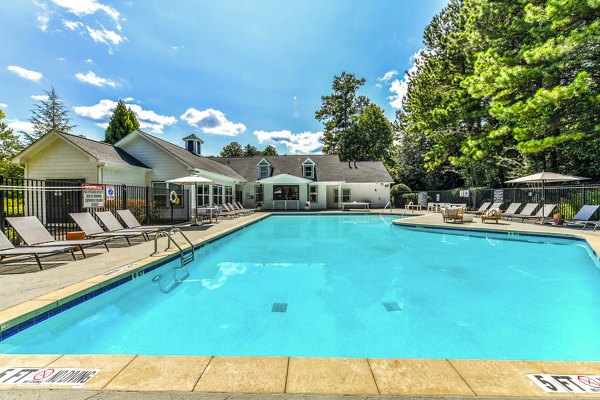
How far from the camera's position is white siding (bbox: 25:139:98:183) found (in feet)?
47.8

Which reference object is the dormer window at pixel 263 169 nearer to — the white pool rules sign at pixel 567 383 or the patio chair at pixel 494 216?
the patio chair at pixel 494 216

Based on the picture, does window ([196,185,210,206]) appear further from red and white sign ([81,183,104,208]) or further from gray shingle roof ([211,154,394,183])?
gray shingle roof ([211,154,394,183])

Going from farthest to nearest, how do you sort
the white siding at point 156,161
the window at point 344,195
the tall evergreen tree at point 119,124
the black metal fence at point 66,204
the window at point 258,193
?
1. the tall evergreen tree at point 119,124
2. the window at point 344,195
3. the window at point 258,193
4. the white siding at point 156,161
5. the black metal fence at point 66,204

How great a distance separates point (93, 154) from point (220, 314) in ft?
45.1

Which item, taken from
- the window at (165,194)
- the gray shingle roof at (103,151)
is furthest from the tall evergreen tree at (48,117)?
the window at (165,194)

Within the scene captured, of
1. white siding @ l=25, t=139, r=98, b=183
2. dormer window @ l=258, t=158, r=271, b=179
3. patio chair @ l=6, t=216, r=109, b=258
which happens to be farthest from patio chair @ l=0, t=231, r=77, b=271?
dormer window @ l=258, t=158, r=271, b=179

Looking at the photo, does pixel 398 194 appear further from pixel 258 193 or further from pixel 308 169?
pixel 258 193

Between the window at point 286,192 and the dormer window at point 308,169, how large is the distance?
318 cm

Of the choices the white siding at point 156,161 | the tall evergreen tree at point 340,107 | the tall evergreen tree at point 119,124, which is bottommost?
the white siding at point 156,161

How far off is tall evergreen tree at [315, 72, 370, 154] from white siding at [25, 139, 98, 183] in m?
34.3

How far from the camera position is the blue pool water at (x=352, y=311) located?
358 cm

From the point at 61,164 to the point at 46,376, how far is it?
54.4ft

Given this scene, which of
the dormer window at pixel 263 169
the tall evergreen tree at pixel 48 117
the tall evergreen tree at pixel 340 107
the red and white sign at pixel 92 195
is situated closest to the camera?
the red and white sign at pixel 92 195

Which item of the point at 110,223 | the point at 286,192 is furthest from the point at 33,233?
the point at 286,192
